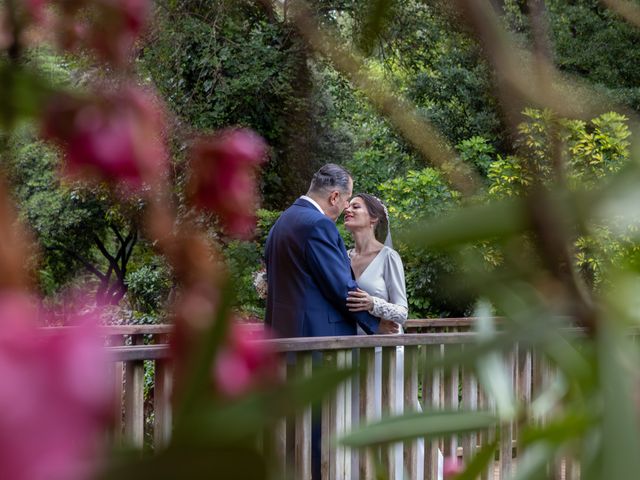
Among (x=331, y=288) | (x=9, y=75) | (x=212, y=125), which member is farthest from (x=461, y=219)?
(x=212, y=125)

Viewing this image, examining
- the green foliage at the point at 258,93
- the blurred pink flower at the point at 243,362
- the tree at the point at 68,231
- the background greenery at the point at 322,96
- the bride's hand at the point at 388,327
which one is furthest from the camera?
the tree at the point at 68,231

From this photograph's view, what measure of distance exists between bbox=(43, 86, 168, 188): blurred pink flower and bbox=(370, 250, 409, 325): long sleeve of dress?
10.8ft

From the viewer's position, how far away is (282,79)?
966 centimetres

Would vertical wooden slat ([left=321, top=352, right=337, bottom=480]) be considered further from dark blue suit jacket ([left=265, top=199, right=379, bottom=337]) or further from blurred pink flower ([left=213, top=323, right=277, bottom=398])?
blurred pink flower ([left=213, top=323, right=277, bottom=398])

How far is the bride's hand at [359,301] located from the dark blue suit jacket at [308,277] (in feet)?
0.07

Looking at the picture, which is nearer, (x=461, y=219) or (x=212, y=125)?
(x=461, y=219)

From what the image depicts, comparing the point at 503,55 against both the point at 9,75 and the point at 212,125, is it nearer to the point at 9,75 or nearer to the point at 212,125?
the point at 9,75

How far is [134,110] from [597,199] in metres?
0.19

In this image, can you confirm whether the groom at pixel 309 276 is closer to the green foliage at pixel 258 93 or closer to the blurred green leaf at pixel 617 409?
the blurred green leaf at pixel 617 409

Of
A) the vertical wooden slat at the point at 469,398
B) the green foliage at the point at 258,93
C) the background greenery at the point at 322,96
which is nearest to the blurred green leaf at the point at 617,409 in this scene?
the vertical wooden slat at the point at 469,398

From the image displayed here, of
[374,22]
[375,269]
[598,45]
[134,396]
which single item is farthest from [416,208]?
[374,22]

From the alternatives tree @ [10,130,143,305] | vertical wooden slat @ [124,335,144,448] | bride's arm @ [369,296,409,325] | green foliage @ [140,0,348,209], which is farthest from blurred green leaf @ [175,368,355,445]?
tree @ [10,130,143,305]

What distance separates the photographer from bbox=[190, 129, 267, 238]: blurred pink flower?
0.39m

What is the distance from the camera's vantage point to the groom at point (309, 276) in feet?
11.2
